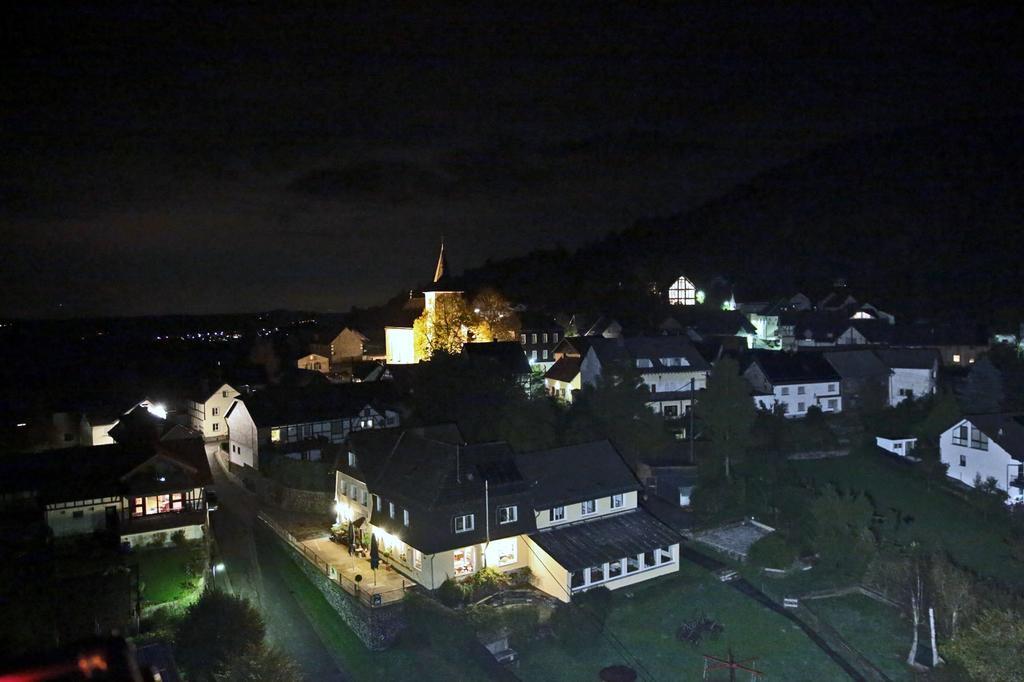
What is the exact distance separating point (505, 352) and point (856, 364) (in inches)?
859

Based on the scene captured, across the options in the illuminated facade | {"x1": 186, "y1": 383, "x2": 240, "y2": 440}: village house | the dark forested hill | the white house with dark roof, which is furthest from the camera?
the dark forested hill

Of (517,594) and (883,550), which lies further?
(883,550)

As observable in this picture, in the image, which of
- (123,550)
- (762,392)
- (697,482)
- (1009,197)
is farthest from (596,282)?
(1009,197)

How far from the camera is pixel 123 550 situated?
24250 millimetres

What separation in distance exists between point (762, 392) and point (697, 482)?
1122 centimetres

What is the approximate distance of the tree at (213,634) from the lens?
56.0 feet

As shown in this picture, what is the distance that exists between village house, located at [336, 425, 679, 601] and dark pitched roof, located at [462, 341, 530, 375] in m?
14.9

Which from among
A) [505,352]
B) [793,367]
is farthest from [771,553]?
[505,352]

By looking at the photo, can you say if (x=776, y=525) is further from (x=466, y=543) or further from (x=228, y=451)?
(x=228, y=451)

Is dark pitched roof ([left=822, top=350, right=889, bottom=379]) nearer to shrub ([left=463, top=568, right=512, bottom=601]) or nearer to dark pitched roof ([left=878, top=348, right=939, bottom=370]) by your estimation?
dark pitched roof ([left=878, top=348, right=939, bottom=370])

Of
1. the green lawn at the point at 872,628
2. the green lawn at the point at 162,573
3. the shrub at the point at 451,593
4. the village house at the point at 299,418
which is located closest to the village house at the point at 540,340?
the village house at the point at 299,418

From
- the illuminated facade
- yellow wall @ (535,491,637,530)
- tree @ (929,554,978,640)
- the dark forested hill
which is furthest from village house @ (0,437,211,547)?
the illuminated facade

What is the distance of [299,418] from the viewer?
115 feet

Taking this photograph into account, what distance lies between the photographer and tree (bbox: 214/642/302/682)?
50.8ft
